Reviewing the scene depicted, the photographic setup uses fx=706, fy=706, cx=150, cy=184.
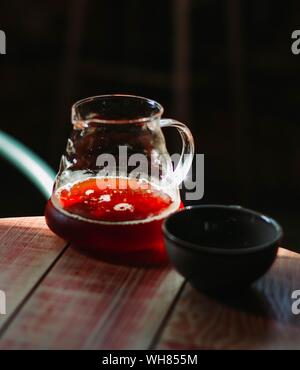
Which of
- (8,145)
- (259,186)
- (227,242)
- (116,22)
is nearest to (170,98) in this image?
(116,22)

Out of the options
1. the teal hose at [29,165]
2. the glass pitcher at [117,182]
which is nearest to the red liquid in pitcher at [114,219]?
the glass pitcher at [117,182]

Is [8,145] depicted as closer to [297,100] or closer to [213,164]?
[213,164]

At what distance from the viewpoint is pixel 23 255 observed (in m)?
1.01

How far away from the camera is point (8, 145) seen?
53.1 inches

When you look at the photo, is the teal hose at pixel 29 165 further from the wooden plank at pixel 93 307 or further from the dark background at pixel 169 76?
the dark background at pixel 169 76

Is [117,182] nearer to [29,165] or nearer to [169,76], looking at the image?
[29,165]

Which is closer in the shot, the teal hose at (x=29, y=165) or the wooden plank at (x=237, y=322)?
the wooden plank at (x=237, y=322)

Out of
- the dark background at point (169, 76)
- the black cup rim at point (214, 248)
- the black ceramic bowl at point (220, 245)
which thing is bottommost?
the dark background at point (169, 76)

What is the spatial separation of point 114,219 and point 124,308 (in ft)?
0.44

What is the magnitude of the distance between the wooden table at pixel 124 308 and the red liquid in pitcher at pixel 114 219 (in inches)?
1.0

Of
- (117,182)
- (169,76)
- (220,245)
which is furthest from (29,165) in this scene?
(169,76)

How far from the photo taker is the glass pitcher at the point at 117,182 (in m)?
0.96

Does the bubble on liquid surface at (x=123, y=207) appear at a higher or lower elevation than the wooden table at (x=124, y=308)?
higher

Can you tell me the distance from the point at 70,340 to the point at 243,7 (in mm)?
2426
